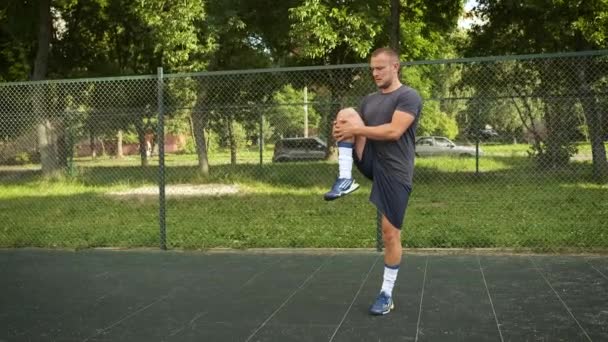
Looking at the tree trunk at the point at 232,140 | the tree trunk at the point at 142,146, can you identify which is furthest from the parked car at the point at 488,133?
the tree trunk at the point at 142,146

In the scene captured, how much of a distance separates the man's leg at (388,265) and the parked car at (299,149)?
302 inches

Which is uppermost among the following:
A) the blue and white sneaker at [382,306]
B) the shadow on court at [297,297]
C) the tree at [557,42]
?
the tree at [557,42]

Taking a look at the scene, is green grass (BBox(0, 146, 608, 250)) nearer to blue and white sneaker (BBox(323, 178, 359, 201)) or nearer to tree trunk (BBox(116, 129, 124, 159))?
tree trunk (BBox(116, 129, 124, 159))

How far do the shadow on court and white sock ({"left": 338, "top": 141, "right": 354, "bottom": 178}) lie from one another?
108cm

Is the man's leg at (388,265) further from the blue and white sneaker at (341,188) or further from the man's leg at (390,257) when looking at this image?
the blue and white sneaker at (341,188)

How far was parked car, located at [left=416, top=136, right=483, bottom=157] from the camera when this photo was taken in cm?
1270

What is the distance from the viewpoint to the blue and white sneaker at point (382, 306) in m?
4.63

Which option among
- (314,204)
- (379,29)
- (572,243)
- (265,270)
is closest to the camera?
(265,270)

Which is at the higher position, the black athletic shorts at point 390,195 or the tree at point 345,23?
the tree at point 345,23

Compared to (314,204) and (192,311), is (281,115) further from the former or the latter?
(192,311)

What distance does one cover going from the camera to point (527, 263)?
6.62m

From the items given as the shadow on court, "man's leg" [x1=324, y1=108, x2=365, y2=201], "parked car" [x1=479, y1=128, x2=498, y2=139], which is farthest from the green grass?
"man's leg" [x1=324, y1=108, x2=365, y2=201]

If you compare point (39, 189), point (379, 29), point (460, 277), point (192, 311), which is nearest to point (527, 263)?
point (460, 277)

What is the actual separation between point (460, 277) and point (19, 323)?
3883 millimetres
